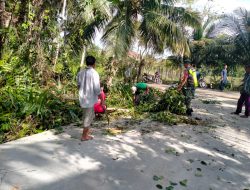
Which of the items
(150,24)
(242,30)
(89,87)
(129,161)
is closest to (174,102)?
(89,87)

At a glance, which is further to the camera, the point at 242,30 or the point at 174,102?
the point at 242,30

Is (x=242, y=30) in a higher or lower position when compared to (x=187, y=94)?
higher

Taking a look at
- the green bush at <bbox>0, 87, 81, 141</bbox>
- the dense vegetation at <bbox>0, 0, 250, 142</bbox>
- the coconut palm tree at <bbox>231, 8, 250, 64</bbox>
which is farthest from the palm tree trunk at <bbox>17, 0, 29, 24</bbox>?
the coconut palm tree at <bbox>231, 8, 250, 64</bbox>

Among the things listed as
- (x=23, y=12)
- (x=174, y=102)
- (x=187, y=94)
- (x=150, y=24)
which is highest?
(x=150, y=24)

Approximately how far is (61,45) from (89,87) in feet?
22.4

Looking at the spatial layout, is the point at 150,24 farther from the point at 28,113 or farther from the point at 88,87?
the point at 88,87

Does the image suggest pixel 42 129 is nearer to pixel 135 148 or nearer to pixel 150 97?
pixel 135 148

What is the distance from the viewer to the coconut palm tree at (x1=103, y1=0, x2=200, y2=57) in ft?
47.5

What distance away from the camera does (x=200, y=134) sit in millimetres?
7664

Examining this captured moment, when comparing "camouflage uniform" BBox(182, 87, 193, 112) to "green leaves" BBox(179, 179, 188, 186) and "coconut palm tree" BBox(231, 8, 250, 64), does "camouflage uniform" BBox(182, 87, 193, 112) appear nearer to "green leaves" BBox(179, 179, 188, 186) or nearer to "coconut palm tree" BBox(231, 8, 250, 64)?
"green leaves" BBox(179, 179, 188, 186)

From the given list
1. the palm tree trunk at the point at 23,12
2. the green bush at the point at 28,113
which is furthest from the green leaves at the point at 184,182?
the palm tree trunk at the point at 23,12

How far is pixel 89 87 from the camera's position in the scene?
611 cm

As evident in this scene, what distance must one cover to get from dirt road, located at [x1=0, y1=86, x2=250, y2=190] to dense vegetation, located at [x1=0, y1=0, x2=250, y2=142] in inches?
34.1

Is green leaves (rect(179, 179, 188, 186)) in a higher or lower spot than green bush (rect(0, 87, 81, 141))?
lower
